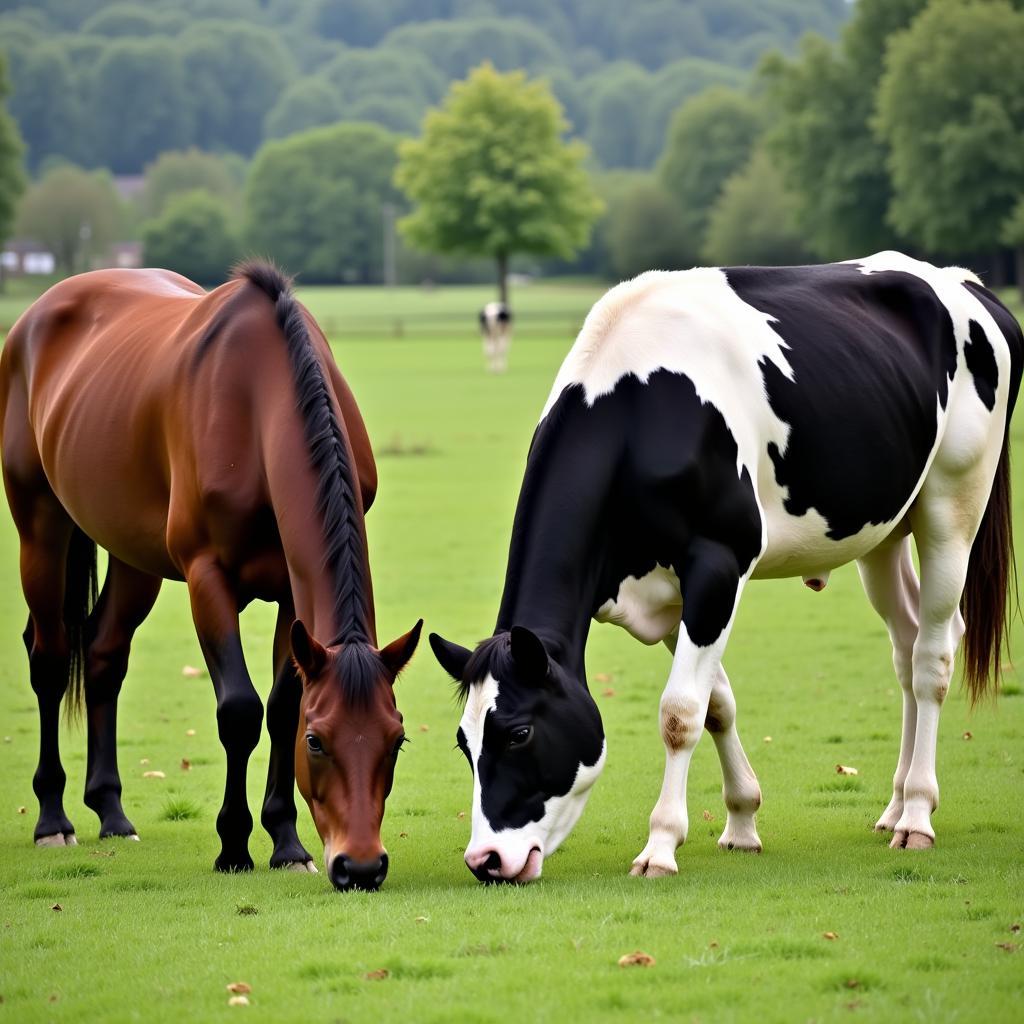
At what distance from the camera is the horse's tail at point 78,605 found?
831cm

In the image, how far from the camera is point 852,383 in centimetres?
713

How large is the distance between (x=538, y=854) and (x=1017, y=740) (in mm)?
4098

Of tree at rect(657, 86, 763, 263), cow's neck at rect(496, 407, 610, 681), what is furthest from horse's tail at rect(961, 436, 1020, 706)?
tree at rect(657, 86, 763, 263)

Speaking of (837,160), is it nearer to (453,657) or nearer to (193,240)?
(193,240)

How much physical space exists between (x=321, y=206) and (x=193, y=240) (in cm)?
1532

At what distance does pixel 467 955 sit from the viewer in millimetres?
5086

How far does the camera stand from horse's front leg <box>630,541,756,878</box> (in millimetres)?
6320

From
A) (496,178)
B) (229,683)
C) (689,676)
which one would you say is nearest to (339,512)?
(229,683)

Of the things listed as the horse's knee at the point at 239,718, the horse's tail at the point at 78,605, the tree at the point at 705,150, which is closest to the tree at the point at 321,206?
the tree at the point at 705,150

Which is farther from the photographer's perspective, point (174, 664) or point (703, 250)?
point (703, 250)

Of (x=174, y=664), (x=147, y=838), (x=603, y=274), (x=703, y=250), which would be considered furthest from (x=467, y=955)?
(x=603, y=274)

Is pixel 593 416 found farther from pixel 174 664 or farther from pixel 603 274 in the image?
pixel 603 274

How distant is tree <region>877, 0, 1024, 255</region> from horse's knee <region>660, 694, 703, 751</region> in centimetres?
6678

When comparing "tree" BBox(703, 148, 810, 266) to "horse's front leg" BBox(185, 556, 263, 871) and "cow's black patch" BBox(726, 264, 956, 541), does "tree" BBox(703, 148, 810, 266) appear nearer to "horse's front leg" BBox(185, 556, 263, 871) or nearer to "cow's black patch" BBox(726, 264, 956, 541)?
"cow's black patch" BBox(726, 264, 956, 541)
